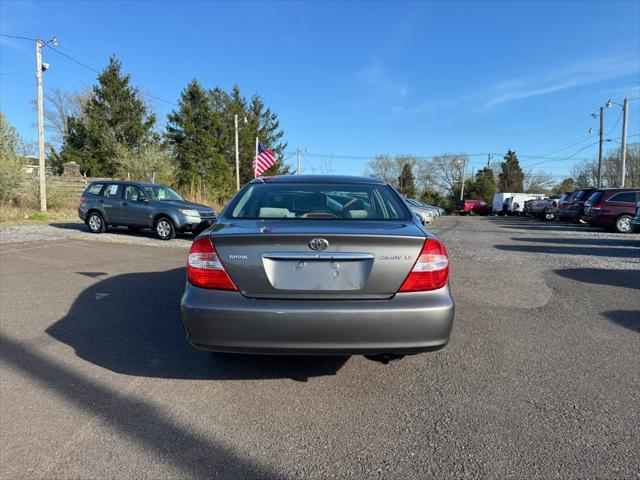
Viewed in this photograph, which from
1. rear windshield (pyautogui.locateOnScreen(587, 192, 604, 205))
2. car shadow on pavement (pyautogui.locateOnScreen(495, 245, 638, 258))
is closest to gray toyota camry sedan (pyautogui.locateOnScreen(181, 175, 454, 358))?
car shadow on pavement (pyautogui.locateOnScreen(495, 245, 638, 258))

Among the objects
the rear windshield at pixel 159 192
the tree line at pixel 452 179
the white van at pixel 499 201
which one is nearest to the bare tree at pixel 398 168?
the tree line at pixel 452 179

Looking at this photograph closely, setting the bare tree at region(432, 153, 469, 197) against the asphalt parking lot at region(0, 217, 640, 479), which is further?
the bare tree at region(432, 153, 469, 197)

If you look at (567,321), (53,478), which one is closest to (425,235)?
(53,478)

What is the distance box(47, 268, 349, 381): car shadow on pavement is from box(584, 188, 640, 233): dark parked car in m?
16.7

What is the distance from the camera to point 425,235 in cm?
294

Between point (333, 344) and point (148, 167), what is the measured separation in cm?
2866

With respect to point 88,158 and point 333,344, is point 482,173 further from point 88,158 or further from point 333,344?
point 333,344

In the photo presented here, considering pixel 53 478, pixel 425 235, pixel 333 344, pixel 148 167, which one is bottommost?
pixel 53 478

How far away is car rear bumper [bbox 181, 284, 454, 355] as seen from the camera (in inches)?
105

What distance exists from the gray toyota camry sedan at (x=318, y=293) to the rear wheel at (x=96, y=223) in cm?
1237

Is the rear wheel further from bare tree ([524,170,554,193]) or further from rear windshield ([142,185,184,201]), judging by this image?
bare tree ([524,170,554,193])

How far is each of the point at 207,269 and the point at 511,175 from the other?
3284 inches

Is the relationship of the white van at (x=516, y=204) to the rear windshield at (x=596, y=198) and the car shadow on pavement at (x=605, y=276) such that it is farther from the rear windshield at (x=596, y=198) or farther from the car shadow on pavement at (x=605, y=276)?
the car shadow on pavement at (x=605, y=276)

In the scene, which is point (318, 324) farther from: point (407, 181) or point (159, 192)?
point (407, 181)
